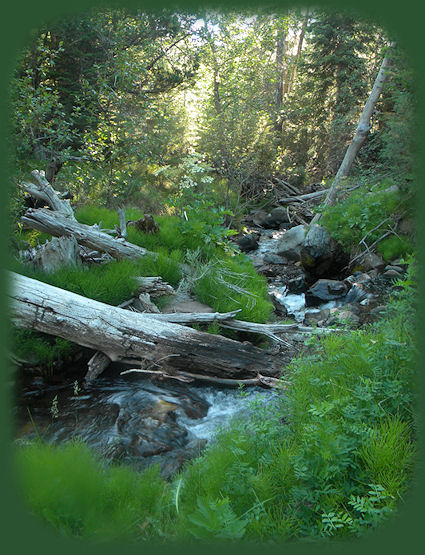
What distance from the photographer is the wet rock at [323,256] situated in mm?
9945

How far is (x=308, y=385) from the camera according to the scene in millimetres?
3555

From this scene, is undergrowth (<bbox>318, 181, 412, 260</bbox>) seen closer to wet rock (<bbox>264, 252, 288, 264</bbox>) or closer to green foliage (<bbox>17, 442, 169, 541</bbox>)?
wet rock (<bbox>264, 252, 288, 264</bbox>)

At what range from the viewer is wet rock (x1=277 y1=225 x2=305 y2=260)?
11344 mm

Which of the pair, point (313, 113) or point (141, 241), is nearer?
point (141, 241)

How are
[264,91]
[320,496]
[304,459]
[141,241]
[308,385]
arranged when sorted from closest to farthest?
[320,496]
[304,459]
[308,385]
[141,241]
[264,91]

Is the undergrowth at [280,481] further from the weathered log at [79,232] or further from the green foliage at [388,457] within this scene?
the weathered log at [79,232]

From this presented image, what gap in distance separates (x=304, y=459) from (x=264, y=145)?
11.9 meters

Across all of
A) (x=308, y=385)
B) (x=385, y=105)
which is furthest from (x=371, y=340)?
(x=385, y=105)

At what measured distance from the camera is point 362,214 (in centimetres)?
906

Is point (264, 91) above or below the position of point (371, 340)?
above

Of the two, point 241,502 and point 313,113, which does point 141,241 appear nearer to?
point 241,502

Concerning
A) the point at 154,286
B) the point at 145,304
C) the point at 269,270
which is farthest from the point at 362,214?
the point at 145,304

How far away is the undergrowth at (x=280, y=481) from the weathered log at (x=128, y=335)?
6.12 feet

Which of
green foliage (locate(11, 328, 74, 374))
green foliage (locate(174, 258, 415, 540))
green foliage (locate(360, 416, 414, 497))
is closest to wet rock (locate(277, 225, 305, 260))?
green foliage (locate(11, 328, 74, 374))
